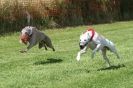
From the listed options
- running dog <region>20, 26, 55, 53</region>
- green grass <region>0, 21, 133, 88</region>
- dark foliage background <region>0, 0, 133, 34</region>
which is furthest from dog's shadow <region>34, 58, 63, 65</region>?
dark foliage background <region>0, 0, 133, 34</region>

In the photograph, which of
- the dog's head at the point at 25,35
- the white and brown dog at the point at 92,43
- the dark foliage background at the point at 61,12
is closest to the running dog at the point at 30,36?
the dog's head at the point at 25,35

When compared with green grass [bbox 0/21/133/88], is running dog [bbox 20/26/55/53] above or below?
above

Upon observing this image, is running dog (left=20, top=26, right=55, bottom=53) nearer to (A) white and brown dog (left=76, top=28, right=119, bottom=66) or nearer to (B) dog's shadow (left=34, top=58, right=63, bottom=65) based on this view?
(B) dog's shadow (left=34, top=58, right=63, bottom=65)

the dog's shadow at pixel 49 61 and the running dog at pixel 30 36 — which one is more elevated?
the running dog at pixel 30 36

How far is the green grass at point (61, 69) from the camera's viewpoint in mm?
9906

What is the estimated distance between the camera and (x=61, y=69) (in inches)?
453

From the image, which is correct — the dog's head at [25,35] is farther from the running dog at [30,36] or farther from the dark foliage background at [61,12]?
the dark foliage background at [61,12]

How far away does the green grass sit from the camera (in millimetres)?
9906

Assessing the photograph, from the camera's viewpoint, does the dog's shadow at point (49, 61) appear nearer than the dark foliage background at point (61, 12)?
Yes

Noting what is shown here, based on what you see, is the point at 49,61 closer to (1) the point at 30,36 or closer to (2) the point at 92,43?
(1) the point at 30,36

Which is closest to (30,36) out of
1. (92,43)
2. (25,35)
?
(25,35)

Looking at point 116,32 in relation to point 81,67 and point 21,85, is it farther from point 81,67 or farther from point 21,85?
point 21,85

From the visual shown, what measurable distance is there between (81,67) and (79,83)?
195 cm

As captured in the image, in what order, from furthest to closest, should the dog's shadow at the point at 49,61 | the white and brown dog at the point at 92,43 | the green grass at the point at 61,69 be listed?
the dog's shadow at the point at 49,61 → the white and brown dog at the point at 92,43 → the green grass at the point at 61,69
